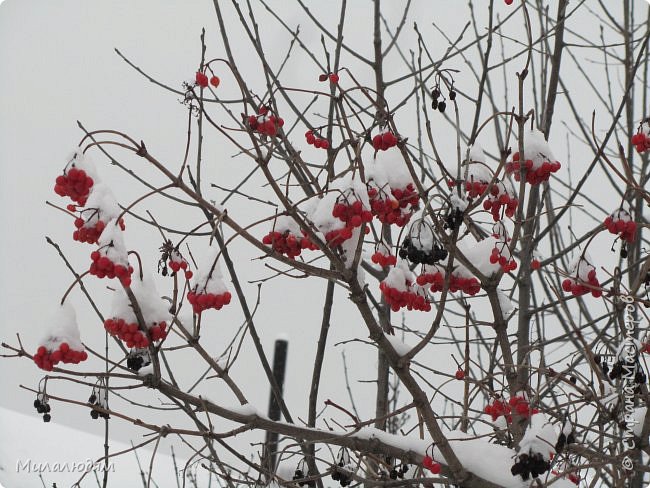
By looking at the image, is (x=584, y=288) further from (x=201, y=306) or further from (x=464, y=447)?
(x=201, y=306)

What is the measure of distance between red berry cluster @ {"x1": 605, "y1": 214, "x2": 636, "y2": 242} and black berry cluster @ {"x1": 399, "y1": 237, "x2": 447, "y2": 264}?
2.27ft

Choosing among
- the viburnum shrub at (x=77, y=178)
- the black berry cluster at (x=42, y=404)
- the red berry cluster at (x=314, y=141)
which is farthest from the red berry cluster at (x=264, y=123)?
the black berry cluster at (x=42, y=404)

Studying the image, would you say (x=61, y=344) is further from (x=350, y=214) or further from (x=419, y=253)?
(x=419, y=253)

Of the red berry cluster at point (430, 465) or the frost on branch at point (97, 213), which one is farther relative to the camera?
the red berry cluster at point (430, 465)

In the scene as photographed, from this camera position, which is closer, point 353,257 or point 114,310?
point 114,310

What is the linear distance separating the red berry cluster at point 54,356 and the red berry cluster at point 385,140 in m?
1.03

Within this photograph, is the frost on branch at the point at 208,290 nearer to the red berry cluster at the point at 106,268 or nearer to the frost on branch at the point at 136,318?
the frost on branch at the point at 136,318

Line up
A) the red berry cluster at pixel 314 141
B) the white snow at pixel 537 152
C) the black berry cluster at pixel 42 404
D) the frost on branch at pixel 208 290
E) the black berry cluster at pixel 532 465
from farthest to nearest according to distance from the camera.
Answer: the red berry cluster at pixel 314 141
the white snow at pixel 537 152
the black berry cluster at pixel 42 404
the frost on branch at pixel 208 290
the black berry cluster at pixel 532 465

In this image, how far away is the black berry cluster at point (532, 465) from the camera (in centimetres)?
162

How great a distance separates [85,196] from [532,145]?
1397 mm

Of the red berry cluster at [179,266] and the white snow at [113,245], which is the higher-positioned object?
the red berry cluster at [179,266]

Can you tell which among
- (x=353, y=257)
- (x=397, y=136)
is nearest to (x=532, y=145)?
(x=397, y=136)

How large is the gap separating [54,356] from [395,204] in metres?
1.01

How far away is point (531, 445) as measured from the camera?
1.65 meters
